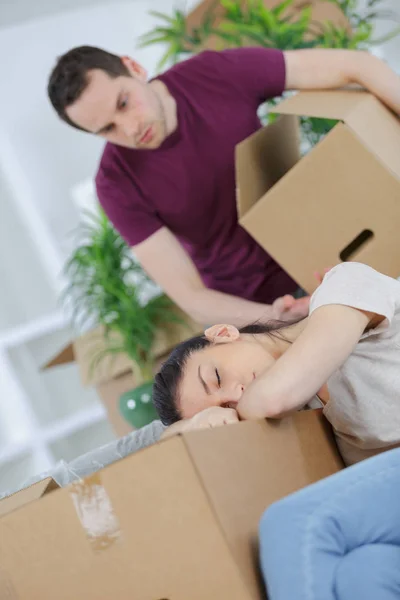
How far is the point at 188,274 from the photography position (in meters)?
1.96

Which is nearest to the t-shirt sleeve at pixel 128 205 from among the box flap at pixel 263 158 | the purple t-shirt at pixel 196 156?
the purple t-shirt at pixel 196 156

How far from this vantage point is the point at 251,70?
1897 millimetres

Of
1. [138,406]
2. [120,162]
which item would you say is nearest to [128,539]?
[120,162]

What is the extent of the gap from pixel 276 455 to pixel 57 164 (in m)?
2.79

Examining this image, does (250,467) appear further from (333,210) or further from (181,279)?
(181,279)

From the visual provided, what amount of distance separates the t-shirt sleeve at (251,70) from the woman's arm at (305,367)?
100 centimetres

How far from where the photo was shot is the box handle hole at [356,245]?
1.67 meters

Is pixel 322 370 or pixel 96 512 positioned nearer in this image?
pixel 96 512

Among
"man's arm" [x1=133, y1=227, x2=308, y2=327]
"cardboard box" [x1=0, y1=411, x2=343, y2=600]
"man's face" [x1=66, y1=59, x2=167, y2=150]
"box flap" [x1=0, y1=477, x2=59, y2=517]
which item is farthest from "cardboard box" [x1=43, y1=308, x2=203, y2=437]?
"cardboard box" [x1=0, y1=411, x2=343, y2=600]

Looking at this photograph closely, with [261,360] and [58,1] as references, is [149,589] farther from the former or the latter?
[58,1]

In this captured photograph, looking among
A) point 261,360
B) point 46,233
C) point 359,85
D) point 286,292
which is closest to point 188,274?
point 286,292

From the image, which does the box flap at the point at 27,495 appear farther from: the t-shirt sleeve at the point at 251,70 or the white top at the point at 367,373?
the t-shirt sleeve at the point at 251,70

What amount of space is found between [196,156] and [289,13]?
1248 millimetres

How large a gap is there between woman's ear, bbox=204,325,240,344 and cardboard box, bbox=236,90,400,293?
426mm
